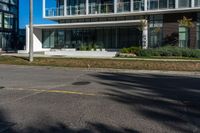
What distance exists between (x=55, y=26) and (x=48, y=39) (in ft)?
11.9

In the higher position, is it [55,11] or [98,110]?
[55,11]

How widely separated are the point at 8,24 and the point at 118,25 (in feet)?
83.1

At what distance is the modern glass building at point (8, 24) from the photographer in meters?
53.4

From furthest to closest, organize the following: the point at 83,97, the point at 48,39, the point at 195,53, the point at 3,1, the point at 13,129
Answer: the point at 3,1, the point at 48,39, the point at 195,53, the point at 83,97, the point at 13,129

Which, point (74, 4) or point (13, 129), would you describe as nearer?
point (13, 129)

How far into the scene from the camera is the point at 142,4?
129 feet


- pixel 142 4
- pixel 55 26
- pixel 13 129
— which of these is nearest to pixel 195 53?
pixel 142 4

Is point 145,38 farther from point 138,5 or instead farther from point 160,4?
point 138,5

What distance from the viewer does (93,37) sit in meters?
42.1

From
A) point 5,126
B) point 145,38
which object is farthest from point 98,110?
point 145,38

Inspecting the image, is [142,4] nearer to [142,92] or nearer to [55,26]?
[55,26]

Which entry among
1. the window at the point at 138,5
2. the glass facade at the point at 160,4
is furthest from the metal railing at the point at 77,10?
the glass facade at the point at 160,4

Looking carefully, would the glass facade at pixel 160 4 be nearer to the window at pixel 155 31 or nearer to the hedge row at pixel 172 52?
the window at pixel 155 31

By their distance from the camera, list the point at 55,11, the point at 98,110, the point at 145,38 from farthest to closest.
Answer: the point at 55,11 < the point at 145,38 < the point at 98,110
